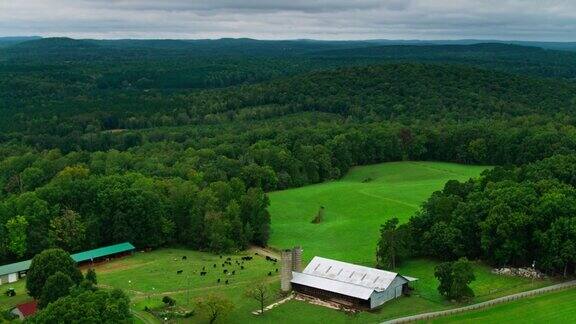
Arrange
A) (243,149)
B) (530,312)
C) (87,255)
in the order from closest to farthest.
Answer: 1. (530,312)
2. (87,255)
3. (243,149)

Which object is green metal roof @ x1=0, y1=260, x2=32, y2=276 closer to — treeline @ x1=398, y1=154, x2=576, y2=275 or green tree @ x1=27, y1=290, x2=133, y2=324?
green tree @ x1=27, y1=290, x2=133, y2=324

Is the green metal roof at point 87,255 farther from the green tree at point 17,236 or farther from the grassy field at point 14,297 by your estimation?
the green tree at point 17,236

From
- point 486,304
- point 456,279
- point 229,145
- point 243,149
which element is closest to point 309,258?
point 456,279

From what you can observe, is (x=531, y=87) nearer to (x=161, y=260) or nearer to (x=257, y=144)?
(x=257, y=144)

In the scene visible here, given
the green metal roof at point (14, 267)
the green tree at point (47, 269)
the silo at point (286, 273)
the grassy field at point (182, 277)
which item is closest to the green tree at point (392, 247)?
the grassy field at point (182, 277)

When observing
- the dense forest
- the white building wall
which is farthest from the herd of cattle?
the white building wall

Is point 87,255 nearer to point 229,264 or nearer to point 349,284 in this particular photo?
point 229,264

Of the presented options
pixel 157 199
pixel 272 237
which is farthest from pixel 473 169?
pixel 157 199

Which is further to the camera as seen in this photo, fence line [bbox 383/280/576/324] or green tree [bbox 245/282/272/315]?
green tree [bbox 245/282/272/315]
